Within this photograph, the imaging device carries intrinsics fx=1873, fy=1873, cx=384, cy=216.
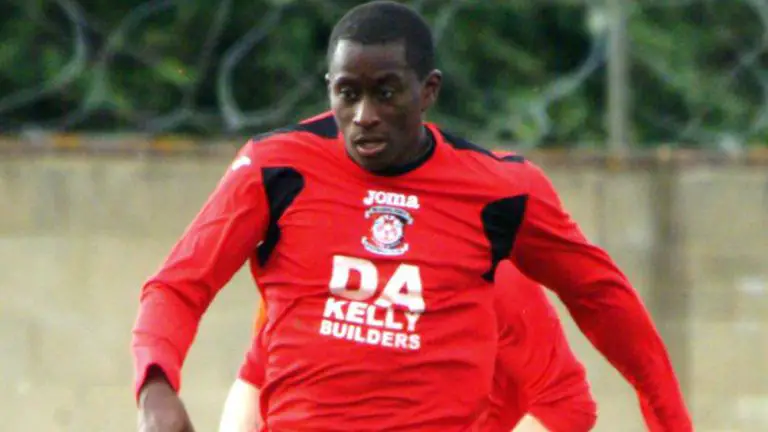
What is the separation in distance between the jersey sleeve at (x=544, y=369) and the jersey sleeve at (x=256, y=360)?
0.74m

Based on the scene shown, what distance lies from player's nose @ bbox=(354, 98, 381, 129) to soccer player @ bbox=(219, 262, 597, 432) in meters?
1.28

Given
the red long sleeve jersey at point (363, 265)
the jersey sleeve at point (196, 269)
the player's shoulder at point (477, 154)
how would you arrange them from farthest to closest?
1. the player's shoulder at point (477, 154)
2. the red long sleeve jersey at point (363, 265)
3. the jersey sleeve at point (196, 269)

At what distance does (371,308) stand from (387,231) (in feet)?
0.62

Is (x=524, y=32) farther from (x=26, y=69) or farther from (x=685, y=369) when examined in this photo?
(x=26, y=69)

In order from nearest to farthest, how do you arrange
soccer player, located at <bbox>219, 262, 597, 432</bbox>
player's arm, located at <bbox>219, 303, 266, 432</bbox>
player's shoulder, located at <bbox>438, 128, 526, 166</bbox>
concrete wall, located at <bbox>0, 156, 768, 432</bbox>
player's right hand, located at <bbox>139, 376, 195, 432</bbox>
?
player's right hand, located at <bbox>139, 376, 195, 432</bbox> < player's shoulder, located at <bbox>438, 128, 526, 166</bbox> < player's arm, located at <bbox>219, 303, 266, 432</bbox> < soccer player, located at <bbox>219, 262, 597, 432</bbox> < concrete wall, located at <bbox>0, 156, 768, 432</bbox>

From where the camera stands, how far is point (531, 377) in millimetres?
5594

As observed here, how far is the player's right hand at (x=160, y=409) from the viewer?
3898 mm

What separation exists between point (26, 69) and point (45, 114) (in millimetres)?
207

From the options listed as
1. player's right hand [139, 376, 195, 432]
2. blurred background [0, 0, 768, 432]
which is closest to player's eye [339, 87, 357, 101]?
player's right hand [139, 376, 195, 432]

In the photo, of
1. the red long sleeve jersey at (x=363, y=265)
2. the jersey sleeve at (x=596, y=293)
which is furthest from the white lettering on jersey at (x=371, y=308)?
the jersey sleeve at (x=596, y=293)

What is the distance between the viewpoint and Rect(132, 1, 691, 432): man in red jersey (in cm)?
427

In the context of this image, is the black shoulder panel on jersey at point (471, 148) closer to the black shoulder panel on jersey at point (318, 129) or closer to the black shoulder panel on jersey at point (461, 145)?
the black shoulder panel on jersey at point (461, 145)

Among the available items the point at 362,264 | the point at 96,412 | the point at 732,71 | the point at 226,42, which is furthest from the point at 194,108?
the point at 362,264

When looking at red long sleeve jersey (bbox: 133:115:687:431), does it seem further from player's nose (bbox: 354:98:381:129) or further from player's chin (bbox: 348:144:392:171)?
player's nose (bbox: 354:98:381:129)
